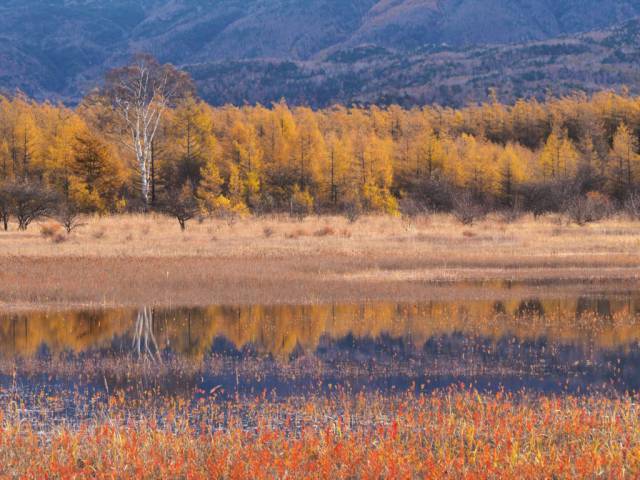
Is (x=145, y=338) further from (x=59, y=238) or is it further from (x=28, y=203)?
(x=28, y=203)

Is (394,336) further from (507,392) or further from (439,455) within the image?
(439,455)

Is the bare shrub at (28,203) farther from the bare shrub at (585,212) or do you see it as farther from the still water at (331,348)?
the bare shrub at (585,212)

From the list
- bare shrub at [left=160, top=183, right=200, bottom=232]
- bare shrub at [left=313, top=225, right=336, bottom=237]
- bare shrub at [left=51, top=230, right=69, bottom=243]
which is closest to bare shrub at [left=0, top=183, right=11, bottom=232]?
bare shrub at [left=51, top=230, right=69, bottom=243]

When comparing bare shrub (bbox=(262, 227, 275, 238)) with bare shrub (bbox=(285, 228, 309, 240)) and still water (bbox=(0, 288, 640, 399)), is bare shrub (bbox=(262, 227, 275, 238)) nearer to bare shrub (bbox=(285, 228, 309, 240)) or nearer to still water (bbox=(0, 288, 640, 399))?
bare shrub (bbox=(285, 228, 309, 240))

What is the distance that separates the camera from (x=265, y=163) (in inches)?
3078

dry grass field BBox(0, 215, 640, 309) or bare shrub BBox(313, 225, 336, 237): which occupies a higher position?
bare shrub BBox(313, 225, 336, 237)

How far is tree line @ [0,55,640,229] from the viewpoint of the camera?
58.2 meters

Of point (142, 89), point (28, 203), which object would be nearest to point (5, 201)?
point (28, 203)

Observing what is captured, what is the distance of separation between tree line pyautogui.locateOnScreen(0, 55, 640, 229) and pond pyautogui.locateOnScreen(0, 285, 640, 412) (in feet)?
103

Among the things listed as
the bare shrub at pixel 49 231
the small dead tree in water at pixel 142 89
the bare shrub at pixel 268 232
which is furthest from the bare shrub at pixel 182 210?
the small dead tree in water at pixel 142 89

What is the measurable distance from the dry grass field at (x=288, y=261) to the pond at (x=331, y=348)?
80.2 inches

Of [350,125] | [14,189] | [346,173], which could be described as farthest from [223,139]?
[14,189]

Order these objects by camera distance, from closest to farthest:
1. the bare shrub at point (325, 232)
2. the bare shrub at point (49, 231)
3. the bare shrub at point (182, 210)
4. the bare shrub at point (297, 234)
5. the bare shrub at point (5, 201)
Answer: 1. the bare shrub at point (49, 231)
2. the bare shrub at point (297, 234)
3. the bare shrub at point (325, 232)
4. the bare shrub at point (5, 201)
5. the bare shrub at point (182, 210)

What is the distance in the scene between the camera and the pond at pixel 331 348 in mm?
14711
